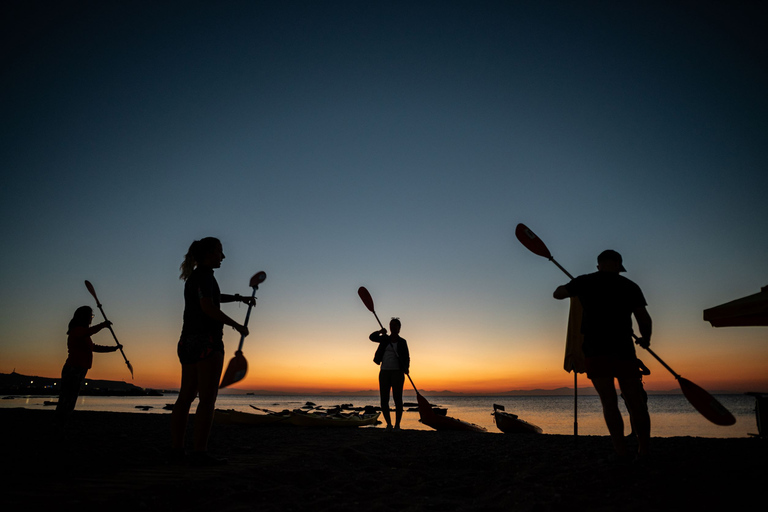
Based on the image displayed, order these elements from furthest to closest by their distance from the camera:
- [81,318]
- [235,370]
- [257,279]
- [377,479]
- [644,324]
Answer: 1. [81,318]
2. [257,279]
3. [235,370]
4. [644,324]
5. [377,479]

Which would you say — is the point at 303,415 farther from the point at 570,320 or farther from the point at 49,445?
the point at 570,320

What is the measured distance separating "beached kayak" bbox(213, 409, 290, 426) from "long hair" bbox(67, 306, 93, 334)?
3950mm

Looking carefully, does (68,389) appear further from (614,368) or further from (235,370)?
(614,368)

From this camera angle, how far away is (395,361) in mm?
8070

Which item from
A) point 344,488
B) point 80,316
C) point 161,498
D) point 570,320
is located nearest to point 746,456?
point 570,320

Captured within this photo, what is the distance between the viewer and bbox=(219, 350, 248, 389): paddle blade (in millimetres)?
3931

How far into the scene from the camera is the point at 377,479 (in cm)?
359

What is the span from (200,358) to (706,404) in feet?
15.3

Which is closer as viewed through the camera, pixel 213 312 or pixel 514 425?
pixel 213 312

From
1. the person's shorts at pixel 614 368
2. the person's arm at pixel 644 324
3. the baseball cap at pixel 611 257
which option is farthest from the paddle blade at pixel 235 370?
the person's arm at pixel 644 324

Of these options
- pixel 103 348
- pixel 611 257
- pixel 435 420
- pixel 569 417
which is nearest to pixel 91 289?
pixel 103 348

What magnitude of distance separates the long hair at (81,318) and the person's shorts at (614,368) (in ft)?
20.4

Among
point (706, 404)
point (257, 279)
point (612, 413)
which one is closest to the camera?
point (612, 413)

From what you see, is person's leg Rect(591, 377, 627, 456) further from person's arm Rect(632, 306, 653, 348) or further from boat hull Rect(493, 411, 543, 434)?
boat hull Rect(493, 411, 543, 434)
